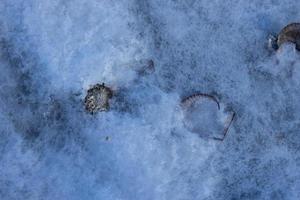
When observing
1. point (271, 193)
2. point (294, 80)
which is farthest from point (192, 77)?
point (271, 193)

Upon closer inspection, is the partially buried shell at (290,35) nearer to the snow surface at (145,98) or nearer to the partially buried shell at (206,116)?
the snow surface at (145,98)

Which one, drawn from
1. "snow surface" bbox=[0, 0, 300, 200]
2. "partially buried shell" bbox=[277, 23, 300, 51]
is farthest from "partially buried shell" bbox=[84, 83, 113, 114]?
"partially buried shell" bbox=[277, 23, 300, 51]

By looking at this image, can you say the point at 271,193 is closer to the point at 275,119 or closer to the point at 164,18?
the point at 275,119

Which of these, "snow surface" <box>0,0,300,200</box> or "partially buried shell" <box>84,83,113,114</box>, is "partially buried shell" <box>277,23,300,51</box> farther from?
"partially buried shell" <box>84,83,113,114</box>

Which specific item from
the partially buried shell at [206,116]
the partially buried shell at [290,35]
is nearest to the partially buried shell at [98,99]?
the partially buried shell at [206,116]

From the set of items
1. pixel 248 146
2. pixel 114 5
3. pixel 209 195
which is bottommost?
pixel 209 195

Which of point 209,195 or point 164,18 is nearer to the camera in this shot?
point 209,195

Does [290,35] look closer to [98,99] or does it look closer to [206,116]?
[206,116]

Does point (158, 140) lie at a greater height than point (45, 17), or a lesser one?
lesser
